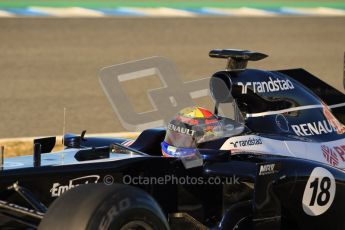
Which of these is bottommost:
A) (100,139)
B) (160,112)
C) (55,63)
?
(55,63)

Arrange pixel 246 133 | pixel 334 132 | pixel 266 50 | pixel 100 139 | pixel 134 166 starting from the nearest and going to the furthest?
pixel 134 166 < pixel 246 133 < pixel 334 132 < pixel 100 139 < pixel 266 50

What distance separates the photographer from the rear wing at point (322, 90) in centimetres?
757

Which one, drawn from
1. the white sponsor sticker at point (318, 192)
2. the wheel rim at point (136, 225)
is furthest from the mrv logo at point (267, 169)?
the wheel rim at point (136, 225)

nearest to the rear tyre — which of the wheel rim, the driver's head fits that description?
the wheel rim

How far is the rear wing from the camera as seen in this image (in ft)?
24.8

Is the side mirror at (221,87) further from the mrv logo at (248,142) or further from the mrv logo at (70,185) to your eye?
the mrv logo at (70,185)

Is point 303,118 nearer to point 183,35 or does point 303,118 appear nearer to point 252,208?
point 252,208

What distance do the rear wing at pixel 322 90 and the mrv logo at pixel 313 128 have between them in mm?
568

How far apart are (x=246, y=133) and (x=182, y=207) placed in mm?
1041

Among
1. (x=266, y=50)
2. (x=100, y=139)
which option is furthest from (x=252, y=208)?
(x=266, y=50)

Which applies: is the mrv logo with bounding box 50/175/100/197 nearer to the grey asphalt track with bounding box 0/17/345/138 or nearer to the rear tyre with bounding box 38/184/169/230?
the rear tyre with bounding box 38/184/169/230

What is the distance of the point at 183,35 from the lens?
19.9 metres

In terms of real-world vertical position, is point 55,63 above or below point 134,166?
below

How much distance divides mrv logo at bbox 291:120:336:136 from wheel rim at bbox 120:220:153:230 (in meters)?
2.27
